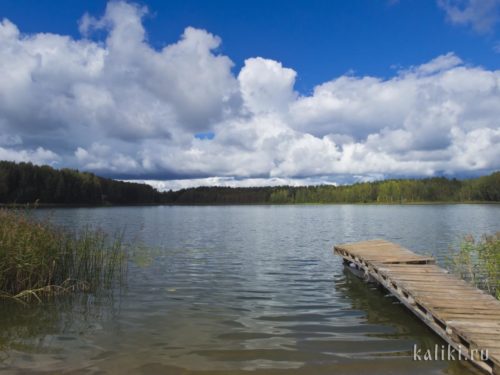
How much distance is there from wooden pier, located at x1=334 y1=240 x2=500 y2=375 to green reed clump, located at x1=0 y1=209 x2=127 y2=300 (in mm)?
11229

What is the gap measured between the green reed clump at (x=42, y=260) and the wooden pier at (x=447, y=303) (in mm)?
11229

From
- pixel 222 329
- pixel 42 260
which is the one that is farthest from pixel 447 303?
pixel 42 260

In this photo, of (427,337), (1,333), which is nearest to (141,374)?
(1,333)

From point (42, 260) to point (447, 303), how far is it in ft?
41.5

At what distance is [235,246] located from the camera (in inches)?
1246

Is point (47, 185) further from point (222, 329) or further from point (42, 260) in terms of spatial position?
point (222, 329)

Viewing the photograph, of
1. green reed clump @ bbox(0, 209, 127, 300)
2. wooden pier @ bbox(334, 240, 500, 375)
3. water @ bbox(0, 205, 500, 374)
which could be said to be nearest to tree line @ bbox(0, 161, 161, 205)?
green reed clump @ bbox(0, 209, 127, 300)

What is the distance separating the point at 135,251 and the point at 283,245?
37.4 ft

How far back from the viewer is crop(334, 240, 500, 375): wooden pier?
8205 millimetres

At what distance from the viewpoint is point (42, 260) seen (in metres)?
14.0

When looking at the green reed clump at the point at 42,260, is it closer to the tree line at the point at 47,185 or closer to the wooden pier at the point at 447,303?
the wooden pier at the point at 447,303

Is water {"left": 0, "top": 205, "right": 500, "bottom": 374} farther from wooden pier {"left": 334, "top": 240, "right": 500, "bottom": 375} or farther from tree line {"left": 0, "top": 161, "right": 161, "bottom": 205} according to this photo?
tree line {"left": 0, "top": 161, "right": 161, "bottom": 205}

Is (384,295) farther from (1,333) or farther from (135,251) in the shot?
(135,251)

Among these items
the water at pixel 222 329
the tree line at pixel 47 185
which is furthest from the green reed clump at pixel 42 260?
the tree line at pixel 47 185
